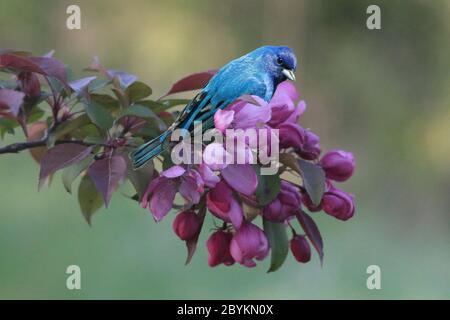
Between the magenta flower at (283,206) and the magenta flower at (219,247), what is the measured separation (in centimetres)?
6

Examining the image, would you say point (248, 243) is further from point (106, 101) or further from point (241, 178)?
point (106, 101)

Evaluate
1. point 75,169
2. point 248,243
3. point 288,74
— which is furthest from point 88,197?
point 288,74

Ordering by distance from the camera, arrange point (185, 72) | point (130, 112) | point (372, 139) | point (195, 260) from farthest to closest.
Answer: point (372, 139)
point (185, 72)
point (195, 260)
point (130, 112)

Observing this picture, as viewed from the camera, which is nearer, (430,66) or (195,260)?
(195,260)

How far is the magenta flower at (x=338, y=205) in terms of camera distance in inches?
26.6

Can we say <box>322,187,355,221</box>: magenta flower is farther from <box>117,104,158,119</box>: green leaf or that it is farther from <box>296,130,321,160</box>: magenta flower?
<box>117,104,158,119</box>: green leaf

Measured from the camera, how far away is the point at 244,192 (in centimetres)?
60

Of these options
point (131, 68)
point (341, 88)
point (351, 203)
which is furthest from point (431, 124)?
point (351, 203)

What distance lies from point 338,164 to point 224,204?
0.12 m

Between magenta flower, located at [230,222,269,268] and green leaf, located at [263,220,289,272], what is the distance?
0.02 m

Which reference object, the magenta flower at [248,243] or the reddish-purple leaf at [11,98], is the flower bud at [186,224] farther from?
the reddish-purple leaf at [11,98]

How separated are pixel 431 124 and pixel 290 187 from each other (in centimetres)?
205

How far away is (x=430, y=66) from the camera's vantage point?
2738 mm

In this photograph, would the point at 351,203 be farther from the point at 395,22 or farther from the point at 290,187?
the point at 395,22
